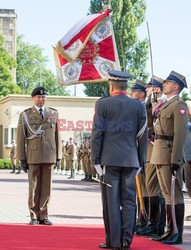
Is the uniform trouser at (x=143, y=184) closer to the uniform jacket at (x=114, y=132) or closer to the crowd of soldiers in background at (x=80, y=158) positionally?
the uniform jacket at (x=114, y=132)

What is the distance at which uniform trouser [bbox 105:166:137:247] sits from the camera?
802cm

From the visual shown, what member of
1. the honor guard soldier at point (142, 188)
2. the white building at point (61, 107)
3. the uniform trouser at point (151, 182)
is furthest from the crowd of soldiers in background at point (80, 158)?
the uniform trouser at point (151, 182)

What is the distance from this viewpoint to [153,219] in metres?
9.73

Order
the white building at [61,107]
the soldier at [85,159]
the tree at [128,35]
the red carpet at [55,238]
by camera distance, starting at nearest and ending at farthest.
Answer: the red carpet at [55,238] → the soldier at [85,159] → the white building at [61,107] → the tree at [128,35]

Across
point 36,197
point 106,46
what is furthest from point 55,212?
point 106,46

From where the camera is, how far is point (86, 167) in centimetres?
3052

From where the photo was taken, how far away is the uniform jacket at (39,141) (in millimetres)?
11023

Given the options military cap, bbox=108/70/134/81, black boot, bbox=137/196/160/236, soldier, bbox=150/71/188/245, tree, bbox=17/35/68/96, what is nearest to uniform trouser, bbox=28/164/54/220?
black boot, bbox=137/196/160/236

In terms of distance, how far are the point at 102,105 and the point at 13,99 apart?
41.2m

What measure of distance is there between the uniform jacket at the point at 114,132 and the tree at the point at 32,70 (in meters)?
89.9

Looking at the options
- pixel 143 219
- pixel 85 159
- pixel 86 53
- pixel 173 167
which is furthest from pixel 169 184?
pixel 85 159

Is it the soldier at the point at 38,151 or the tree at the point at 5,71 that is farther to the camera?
the tree at the point at 5,71

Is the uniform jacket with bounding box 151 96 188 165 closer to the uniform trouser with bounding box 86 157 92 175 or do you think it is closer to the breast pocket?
the breast pocket

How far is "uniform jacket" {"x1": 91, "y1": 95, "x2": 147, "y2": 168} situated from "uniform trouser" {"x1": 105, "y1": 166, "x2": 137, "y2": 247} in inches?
4.5
